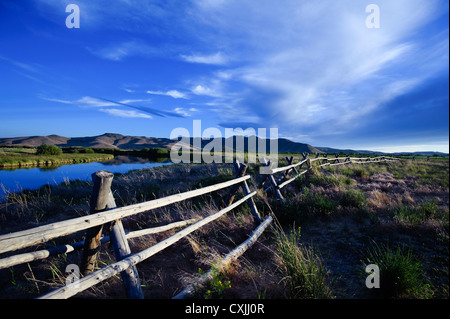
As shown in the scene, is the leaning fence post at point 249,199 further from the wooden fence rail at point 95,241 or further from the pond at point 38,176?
the pond at point 38,176

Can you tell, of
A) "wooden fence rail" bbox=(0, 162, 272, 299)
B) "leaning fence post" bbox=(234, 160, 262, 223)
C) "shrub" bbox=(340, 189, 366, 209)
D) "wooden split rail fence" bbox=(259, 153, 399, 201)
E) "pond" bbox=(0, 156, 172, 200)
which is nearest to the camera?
"wooden fence rail" bbox=(0, 162, 272, 299)

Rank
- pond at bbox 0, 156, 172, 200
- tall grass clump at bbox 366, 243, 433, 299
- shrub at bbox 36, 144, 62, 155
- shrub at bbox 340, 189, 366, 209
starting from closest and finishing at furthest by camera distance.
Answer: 1. tall grass clump at bbox 366, 243, 433, 299
2. shrub at bbox 340, 189, 366, 209
3. pond at bbox 0, 156, 172, 200
4. shrub at bbox 36, 144, 62, 155

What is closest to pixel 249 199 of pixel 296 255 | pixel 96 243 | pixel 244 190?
pixel 244 190

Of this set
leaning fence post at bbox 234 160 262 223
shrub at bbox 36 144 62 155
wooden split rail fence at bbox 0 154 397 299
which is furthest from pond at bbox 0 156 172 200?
shrub at bbox 36 144 62 155

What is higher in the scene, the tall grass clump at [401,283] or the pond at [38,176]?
the tall grass clump at [401,283]

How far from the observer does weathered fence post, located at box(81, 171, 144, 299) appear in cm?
225

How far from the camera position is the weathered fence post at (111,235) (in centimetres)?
225

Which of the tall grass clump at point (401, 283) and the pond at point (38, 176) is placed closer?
the tall grass clump at point (401, 283)

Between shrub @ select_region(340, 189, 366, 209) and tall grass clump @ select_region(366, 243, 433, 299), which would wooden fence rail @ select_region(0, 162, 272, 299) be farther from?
shrub @ select_region(340, 189, 366, 209)

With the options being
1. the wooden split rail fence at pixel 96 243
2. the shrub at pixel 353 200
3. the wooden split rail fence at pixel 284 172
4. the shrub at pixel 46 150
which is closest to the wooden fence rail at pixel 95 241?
the wooden split rail fence at pixel 96 243

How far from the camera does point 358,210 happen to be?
5.35 metres

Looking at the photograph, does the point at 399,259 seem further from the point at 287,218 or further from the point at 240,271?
the point at 287,218
